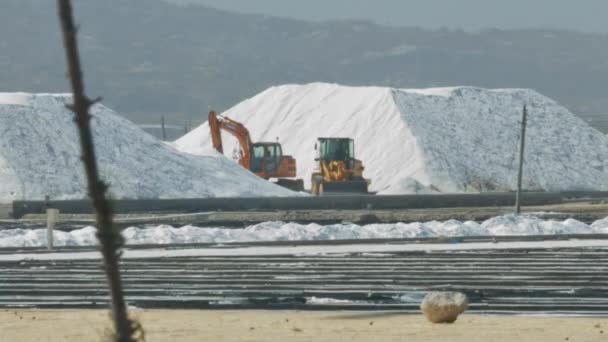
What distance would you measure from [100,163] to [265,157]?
7363 millimetres

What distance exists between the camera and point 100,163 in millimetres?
59531

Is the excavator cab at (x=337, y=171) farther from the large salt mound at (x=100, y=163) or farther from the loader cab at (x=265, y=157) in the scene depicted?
the loader cab at (x=265, y=157)

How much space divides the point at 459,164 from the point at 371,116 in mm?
7895

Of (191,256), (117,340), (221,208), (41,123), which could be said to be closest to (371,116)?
(41,123)

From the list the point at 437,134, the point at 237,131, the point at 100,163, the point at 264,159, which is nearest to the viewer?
the point at 100,163

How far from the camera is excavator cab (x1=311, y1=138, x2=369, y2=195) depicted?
55.5 meters

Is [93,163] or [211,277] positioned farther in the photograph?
[211,277]

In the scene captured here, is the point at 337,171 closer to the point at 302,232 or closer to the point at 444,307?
the point at 302,232

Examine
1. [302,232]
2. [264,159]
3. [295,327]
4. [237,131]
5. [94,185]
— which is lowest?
[302,232]

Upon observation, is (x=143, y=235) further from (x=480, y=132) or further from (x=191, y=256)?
(x=480, y=132)

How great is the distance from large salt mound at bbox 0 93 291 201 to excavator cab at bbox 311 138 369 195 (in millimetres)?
1918

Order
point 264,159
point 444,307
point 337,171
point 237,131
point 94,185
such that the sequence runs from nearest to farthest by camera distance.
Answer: point 94,185 → point 444,307 → point 337,171 → point 237,131 → point 264,159

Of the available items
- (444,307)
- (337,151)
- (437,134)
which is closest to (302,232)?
(444,307)

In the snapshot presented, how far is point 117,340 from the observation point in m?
5.43
